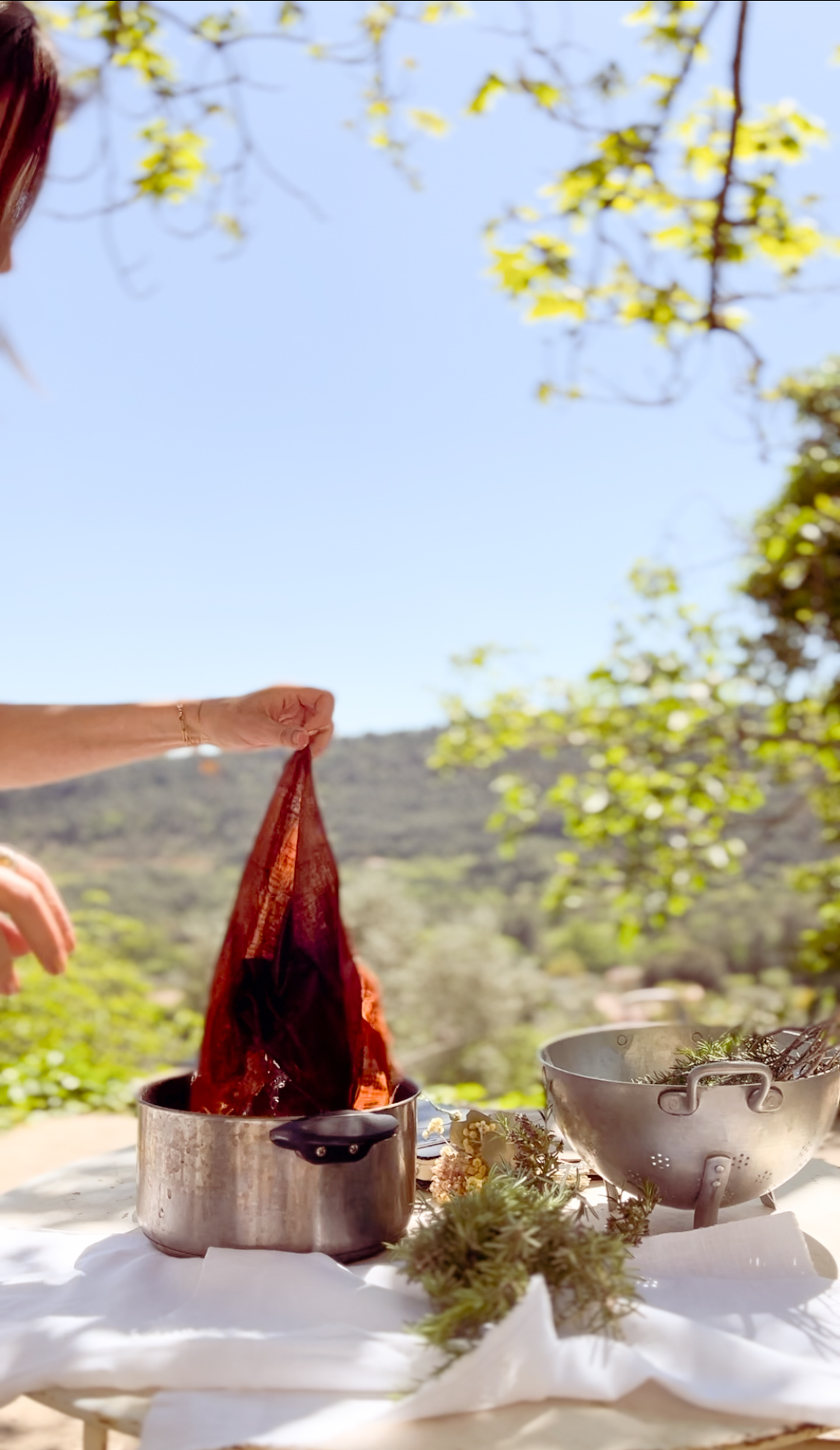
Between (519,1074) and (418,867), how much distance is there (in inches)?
88.9

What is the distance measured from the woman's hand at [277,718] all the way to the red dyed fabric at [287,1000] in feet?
0.42

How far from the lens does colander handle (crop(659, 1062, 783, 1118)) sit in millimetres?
1122

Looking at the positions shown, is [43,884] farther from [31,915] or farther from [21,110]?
[21,110]

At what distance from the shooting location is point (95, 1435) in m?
0.89

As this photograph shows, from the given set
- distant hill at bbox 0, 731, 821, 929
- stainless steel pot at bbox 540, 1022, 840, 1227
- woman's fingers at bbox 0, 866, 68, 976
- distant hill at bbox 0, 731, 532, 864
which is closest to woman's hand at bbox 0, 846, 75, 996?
woman's fingers at bbox 0, 866, 68, 976

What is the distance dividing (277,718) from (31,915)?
429mm

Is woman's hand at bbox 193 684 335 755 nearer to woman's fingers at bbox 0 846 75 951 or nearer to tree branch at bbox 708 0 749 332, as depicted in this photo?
woman's fingers at bbox 0 846 75 951

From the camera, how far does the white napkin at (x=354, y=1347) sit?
2.75ft

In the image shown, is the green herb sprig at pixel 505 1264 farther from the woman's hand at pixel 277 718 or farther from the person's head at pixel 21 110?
the person's head at pixel 21 110

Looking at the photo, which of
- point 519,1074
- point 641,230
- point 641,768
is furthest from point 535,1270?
point 519,1074

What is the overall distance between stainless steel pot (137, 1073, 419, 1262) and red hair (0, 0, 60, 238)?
1457 mm

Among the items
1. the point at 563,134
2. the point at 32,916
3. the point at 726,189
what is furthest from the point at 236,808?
the point at 32,916

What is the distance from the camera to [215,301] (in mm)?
9891

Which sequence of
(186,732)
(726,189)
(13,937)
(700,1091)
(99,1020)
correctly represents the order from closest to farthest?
(700,1091) → (13,937) → (186,732) → (726,189) → (99,1020)
